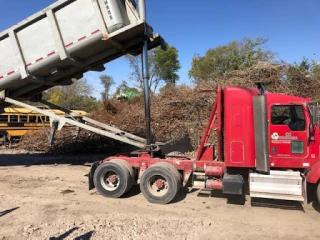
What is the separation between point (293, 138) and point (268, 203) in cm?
155

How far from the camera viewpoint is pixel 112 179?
6.92 metres

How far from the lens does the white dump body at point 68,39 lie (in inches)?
282

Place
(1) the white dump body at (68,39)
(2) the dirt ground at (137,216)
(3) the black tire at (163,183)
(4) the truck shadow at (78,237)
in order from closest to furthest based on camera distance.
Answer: (4) the truck shadow at (78,237), (2) the dirt ground at (137,216), (3) the black tire at (163,183), (1) the white dump body at (68,39)

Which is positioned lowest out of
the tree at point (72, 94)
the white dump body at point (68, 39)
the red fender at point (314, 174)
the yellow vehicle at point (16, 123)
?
Result: the red fender at point (314, 174)

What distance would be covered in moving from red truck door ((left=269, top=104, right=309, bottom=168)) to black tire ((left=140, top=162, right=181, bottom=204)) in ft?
A: 6.88

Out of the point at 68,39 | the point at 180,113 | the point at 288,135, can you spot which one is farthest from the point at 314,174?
the point at 180,113

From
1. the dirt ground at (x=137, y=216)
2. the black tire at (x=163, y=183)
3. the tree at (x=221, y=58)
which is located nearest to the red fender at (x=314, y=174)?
the dirt ground at (x=137, y=216)

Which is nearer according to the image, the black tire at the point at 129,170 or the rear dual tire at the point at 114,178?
the rear dual tire at the point at 114,178

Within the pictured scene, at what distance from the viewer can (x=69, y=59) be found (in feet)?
25.2

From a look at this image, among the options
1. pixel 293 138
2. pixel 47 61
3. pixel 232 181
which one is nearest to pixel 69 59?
pixel 47 61

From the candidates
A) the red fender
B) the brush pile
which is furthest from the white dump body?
Answer: the brush pile

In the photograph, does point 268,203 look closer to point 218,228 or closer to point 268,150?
point 268,150

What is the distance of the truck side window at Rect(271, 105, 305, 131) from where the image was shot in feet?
19.4

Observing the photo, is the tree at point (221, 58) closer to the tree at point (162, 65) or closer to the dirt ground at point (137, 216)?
the tree at point (162, 65)
